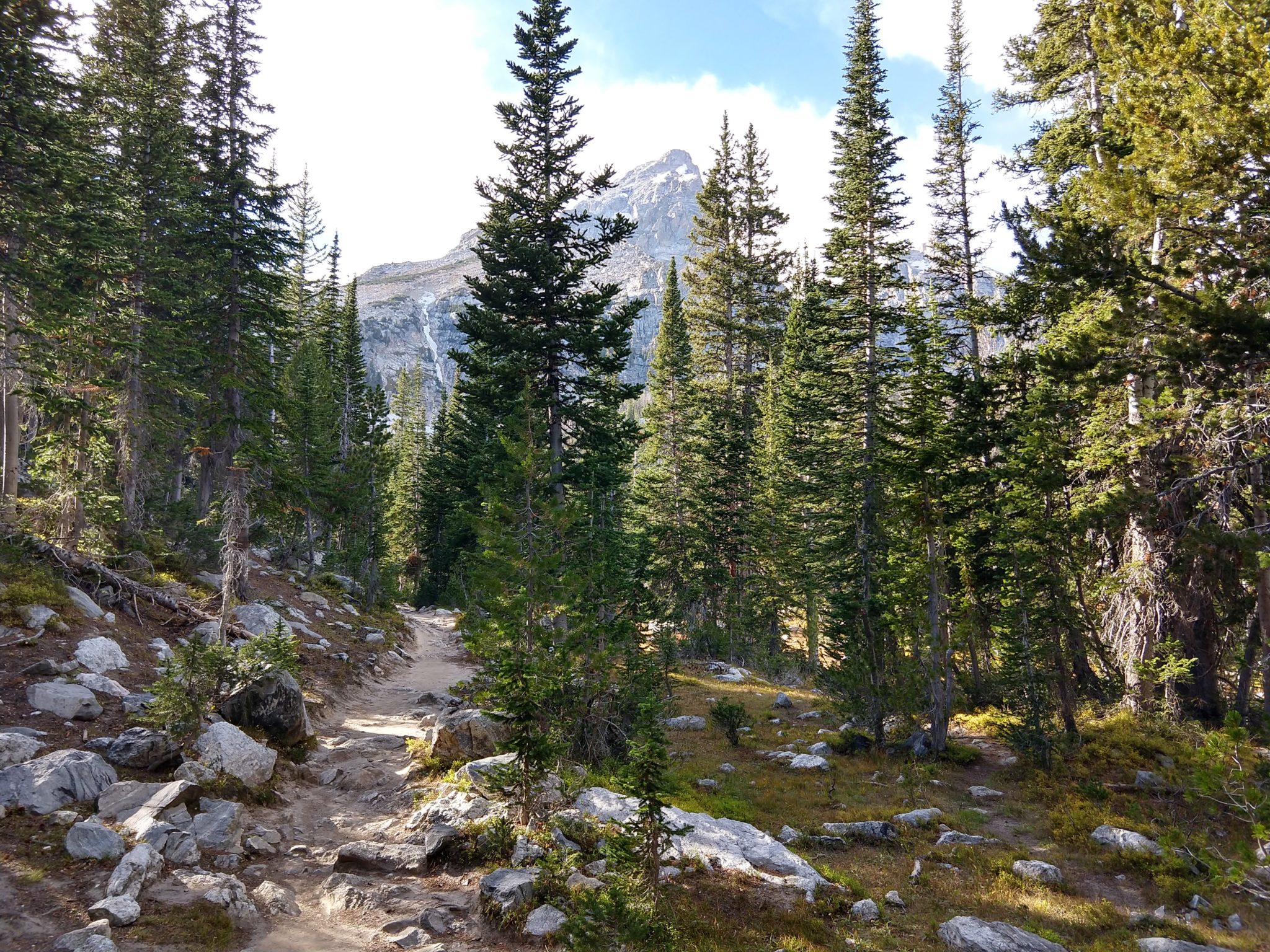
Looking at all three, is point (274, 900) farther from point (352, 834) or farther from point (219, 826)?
point (352, 834)

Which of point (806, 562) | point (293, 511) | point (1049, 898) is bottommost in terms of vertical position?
point (1049, 898)

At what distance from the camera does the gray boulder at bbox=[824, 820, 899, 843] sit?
11258mm

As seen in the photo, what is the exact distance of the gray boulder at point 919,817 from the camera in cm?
1179

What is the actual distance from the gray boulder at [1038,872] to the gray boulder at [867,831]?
2071 mm

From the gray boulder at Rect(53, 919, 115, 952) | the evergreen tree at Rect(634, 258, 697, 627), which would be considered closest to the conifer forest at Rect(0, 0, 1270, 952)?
the gray boulder at Rect(53, 919, 115, 952)

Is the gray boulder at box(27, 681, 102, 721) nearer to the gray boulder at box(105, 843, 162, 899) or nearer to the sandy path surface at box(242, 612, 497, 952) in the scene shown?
the sandy path surface at box(242, 612, 497, 952)

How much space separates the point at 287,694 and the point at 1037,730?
16474 mm

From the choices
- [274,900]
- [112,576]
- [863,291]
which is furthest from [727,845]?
[863,291]

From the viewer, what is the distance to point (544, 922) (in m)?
6.84

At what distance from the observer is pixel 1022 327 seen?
58.1 ft

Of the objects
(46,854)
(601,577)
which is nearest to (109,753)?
(46,854)

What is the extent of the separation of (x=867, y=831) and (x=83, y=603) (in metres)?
17.1

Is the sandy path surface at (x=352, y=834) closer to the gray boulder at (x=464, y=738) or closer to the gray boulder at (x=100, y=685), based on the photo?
the gray boulder at (x=464, y=738)

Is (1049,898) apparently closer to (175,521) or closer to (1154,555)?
(1154,555)
